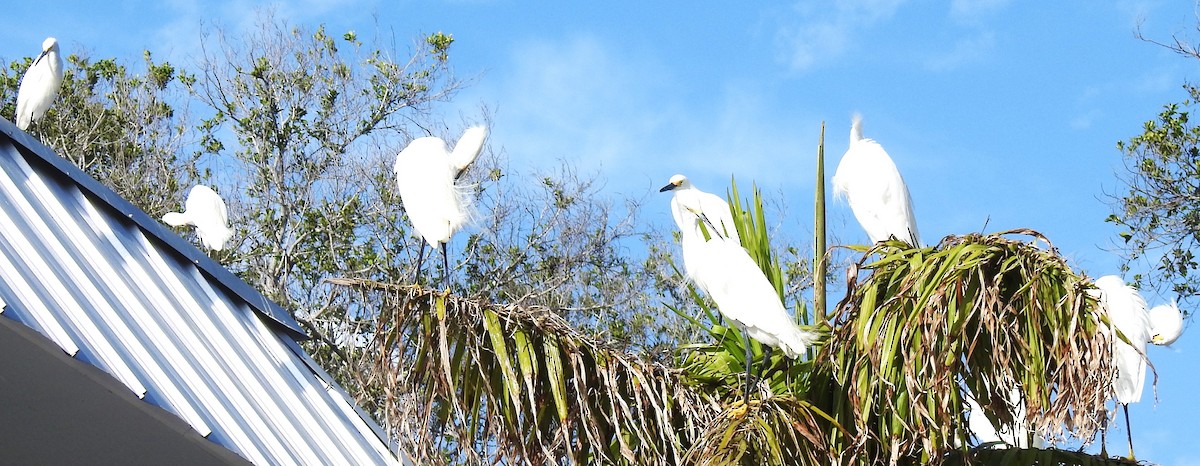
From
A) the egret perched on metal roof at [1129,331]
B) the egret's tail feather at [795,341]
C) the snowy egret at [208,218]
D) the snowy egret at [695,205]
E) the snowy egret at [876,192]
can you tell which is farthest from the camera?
the snowy egret at [208,218]

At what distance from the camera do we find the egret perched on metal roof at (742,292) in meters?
4.51

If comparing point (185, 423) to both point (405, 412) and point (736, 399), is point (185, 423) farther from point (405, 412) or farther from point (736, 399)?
point (736, 399)

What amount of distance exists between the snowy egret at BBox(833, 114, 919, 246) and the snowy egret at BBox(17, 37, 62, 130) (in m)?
6.90

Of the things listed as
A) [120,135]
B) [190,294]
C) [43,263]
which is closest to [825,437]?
[190,294]

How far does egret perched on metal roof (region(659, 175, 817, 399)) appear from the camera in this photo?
451 centimetres

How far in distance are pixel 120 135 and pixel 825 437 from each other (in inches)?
419

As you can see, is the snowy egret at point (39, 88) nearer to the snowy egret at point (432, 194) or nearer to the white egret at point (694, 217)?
the snowy egret at point (432, 194)

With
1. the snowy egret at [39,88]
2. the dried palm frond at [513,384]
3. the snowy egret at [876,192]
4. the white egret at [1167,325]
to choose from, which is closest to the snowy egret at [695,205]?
the snowy egret at [876,192]

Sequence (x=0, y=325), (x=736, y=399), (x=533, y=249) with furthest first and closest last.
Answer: (x=533, y=249) → (x=736, y=399) → (x=0, y=325)

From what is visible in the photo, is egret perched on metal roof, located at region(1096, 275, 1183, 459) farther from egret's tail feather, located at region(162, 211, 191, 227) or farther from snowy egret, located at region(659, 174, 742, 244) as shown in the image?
egret's tail feather, located at region(162, 211, 191, 227)

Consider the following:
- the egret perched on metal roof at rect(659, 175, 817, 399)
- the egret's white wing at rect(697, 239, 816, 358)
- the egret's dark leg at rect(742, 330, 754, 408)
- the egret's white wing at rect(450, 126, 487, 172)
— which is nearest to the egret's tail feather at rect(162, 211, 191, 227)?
the egret's white wing at rect(450, 126, 487, 172)

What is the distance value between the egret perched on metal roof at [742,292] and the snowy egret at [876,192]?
82.0 inches

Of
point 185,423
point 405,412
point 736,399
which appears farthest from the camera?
point 736,399

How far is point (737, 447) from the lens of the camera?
4109mm
